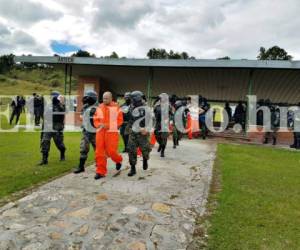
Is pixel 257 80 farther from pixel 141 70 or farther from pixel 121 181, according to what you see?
pixel 121 181

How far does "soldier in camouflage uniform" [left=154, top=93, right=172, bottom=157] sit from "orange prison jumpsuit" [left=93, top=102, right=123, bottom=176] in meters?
2.81

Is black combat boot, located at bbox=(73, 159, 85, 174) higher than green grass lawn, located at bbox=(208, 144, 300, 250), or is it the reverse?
black combat boot, located at bbox=(73, 159, 85, 174)

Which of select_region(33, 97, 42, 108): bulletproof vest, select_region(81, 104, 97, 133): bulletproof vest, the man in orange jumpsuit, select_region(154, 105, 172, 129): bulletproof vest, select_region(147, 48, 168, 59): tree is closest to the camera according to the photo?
the man in orange jumpsuit

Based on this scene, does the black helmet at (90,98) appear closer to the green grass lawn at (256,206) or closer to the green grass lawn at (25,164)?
the green grass lawn at (25,164)

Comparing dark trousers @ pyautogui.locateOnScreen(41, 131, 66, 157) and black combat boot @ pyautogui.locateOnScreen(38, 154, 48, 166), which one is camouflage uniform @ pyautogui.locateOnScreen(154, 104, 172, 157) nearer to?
dark trousers @ pyautogui.locateOnScreen(41, 131, 66, 157)

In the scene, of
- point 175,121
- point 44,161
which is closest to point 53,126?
point 44,161

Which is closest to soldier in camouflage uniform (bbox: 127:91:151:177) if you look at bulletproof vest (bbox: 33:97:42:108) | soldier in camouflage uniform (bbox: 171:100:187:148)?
soldier in camouflage uniform (bbox: 171:100:187:148)

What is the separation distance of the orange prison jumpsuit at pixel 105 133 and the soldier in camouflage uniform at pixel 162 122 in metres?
2.81

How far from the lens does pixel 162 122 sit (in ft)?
33.2

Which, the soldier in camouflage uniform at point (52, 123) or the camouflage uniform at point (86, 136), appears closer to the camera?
the camouflage uniform at point (86, 136)

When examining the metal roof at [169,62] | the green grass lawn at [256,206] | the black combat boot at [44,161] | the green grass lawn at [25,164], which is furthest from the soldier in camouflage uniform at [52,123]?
the metal roof at [169,62]

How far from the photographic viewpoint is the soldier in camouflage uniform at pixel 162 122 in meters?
10.1

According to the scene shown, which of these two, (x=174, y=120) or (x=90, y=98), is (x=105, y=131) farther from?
(x=174, y=120)

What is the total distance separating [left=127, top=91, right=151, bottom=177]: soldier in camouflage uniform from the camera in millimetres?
7484
